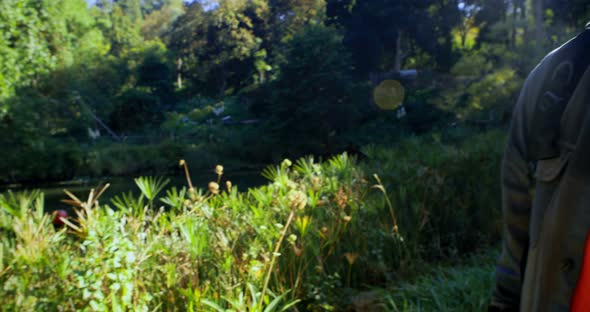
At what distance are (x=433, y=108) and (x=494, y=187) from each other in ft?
66.4

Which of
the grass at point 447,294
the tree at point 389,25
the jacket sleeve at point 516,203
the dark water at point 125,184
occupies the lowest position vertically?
the dark water at point 125,184

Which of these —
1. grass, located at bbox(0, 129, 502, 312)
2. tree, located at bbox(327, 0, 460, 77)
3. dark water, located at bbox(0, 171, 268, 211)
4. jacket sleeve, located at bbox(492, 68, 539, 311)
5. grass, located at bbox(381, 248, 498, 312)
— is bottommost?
dark water, located at bbox(0, 171, 268, 211)

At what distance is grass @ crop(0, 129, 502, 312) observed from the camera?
2.36 meters

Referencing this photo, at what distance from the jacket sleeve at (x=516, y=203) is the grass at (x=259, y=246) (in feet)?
3.41

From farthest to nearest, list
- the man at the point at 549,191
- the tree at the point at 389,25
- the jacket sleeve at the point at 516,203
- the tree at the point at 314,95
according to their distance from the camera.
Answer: the tree at the point at 389,25 → the tree at the point at 314,95 → the jacket sleeve at the point at 516,203 → the man at the point at 549,191

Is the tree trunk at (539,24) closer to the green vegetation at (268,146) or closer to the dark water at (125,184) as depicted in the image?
the green vegetation at (268,146)

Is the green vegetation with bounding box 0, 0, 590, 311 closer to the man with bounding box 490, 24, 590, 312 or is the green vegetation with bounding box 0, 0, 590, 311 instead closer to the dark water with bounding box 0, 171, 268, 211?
the man with bounding box 490, 24, 590, 312

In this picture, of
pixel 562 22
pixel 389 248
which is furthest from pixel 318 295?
pixel 562 22

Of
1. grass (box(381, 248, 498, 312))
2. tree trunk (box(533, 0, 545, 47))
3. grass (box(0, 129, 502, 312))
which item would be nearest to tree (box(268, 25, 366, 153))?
tree trunk (box(533, 0, 545, 47))

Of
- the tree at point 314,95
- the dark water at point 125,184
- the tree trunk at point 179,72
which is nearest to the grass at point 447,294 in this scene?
the dark water at point 125,184

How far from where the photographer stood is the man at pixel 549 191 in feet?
3.70

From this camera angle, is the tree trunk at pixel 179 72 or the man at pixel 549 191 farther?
the tree trunk at pixel 179 72

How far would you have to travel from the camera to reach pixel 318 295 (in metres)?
3.23

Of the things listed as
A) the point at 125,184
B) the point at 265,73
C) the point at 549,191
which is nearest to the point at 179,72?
the point at 265,73
